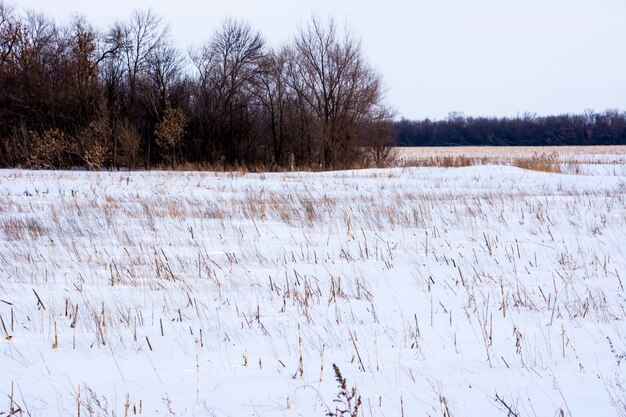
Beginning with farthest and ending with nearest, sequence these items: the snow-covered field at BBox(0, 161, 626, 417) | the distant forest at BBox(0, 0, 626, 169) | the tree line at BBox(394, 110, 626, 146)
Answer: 1. the tree line at BBox(394, 110, 626, 146)
2. the distant forest at BBox(0, 0, 626, 169)
3. the snow-covered field at BBox(0, 161, 626, 417)

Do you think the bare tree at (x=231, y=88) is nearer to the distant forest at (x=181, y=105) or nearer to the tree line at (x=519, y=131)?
the distant forest at (x=181, y=105)

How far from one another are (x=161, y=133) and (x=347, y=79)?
10.7m

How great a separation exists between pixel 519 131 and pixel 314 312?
9738 centimetres

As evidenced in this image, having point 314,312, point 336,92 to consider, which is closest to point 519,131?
point 336,92

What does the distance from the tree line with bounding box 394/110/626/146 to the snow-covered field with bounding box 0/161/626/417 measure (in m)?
88.6

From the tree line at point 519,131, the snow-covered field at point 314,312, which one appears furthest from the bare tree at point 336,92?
the tree line at point 519,131

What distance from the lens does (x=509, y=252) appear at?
296 inches

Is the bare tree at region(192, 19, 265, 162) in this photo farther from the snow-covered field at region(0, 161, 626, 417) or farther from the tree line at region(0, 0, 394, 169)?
the snow-covered field at region(0, 161, 626, 417)

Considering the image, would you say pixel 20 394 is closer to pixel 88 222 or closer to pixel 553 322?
pixel 553 322

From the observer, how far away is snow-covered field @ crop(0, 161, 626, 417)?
11.2 feet

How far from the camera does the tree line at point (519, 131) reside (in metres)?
89.9

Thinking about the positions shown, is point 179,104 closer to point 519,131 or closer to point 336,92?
point 336,92

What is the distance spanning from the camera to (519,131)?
312 ft

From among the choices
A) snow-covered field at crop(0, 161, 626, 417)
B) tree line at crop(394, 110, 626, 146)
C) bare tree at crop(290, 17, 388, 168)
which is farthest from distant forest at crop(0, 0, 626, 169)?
tree line at crop(394, 110, 626, 146)
